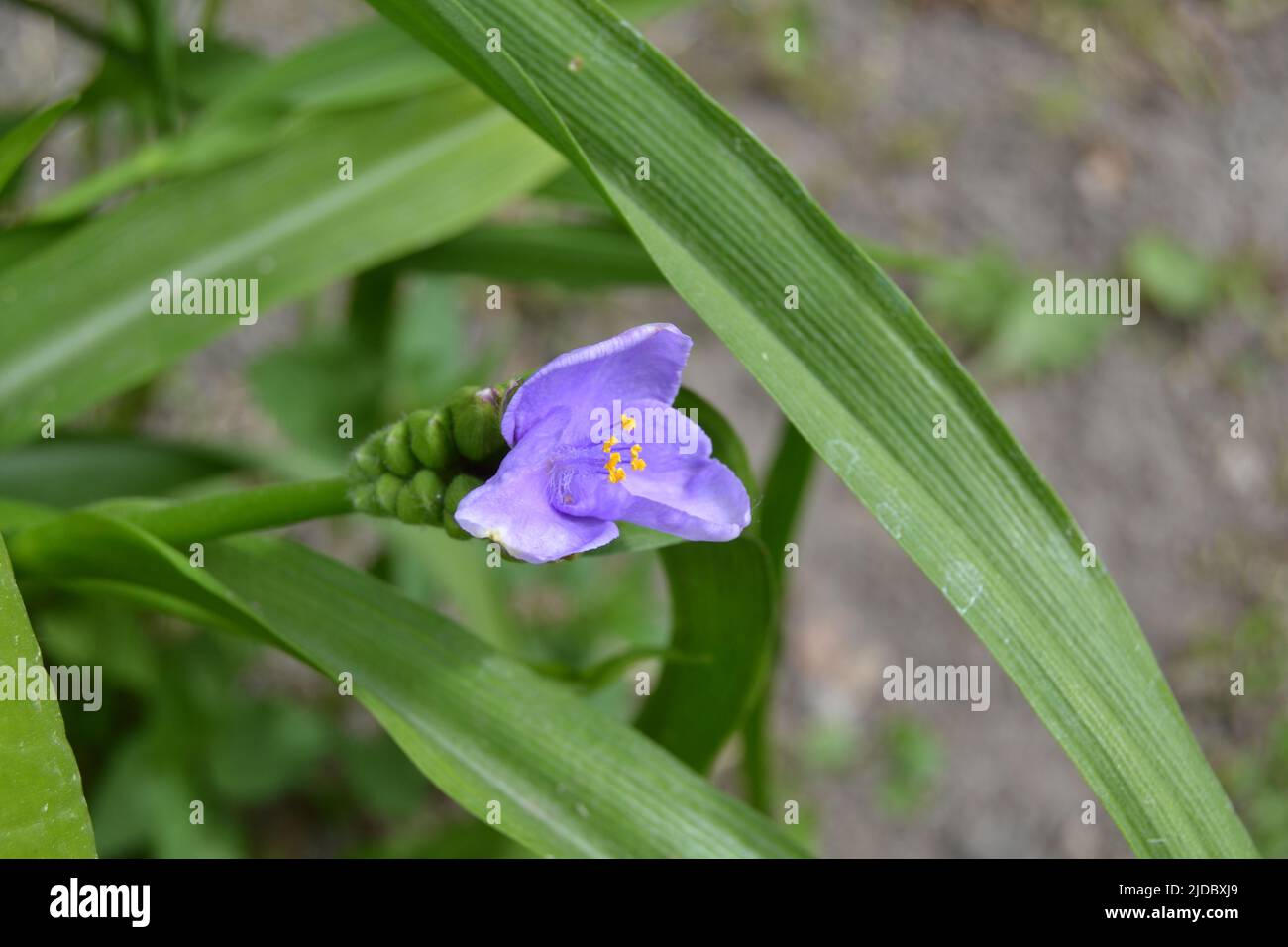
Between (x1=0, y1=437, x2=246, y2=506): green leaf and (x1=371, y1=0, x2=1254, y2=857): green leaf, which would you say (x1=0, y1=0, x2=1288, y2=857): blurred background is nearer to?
(x1=0, y1=437, x2=246, y2=506): green leaf

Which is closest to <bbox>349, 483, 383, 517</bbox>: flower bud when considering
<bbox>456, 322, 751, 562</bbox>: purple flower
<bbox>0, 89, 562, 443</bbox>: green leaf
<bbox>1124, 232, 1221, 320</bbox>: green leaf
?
<bbox>456, 322, 751, 562</bbox>: purple flower

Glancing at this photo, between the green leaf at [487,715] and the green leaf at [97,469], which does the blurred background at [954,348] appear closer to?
the green leaf at [97,469]

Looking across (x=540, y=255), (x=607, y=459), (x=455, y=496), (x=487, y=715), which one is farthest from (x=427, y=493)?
(x=540, y=255)

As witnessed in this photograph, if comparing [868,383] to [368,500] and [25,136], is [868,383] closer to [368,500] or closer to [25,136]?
A: [368,500]

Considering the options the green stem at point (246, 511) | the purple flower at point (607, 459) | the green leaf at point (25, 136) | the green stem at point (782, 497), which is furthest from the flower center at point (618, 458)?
the green leaf at point (25, 136)

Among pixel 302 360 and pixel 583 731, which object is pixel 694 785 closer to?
pixel 583 731
